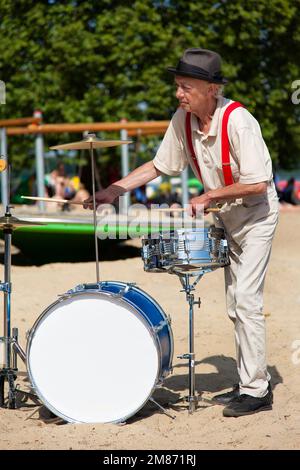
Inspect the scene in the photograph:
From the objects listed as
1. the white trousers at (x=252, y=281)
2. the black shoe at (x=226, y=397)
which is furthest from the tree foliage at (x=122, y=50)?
the white trousers at (x=252, y=281)

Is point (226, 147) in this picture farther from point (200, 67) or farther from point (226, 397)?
point (226, 397)

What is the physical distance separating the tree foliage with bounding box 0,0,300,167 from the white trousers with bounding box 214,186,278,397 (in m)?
15.4

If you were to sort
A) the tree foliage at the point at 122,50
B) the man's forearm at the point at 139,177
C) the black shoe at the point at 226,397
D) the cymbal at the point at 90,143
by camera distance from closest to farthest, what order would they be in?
the cymbal at the point at 90,143
the black shoe at the point at 226,397
the man's forearm at the point at 139,177
the tree foliage at the point at 122,50

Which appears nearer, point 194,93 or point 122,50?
point 194,93

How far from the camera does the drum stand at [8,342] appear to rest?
564 centimetres

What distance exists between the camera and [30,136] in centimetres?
2248

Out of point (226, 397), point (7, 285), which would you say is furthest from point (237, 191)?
point (7, 285)

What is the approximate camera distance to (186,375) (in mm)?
6715

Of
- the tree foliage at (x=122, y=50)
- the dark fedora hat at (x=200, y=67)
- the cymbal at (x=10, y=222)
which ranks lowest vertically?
the cymbal at (x=10, y=222)

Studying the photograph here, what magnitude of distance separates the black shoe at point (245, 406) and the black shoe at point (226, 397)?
12 centimetres

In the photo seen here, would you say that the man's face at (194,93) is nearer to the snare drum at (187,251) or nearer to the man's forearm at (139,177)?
the man's forearm at (139,177)

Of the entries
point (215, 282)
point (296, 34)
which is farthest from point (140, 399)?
point (296, 34)

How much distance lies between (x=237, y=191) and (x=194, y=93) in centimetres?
63
